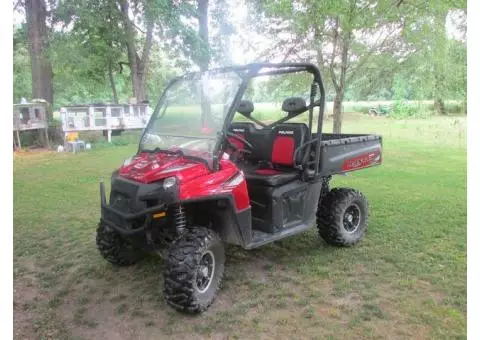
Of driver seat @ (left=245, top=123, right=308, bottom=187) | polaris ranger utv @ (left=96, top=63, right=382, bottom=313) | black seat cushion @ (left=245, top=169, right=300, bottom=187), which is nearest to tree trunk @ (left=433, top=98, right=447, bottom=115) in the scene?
polaris ranger utv @ (left=96, top=63, right=382, bottom=313)

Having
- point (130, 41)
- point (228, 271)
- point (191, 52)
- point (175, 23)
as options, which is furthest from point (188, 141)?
point (130, 41)

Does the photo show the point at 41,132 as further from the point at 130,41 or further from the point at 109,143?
the point at 130,41

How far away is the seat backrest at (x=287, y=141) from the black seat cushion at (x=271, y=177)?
0.52 feet

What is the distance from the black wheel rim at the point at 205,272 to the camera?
3197 mm

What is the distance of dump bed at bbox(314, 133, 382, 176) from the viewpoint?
4.13 m

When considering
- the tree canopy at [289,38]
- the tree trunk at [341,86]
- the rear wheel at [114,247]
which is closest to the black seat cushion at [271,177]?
the rear wheel at [114,247]

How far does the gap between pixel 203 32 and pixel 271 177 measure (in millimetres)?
13434

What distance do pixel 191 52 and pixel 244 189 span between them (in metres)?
12.2

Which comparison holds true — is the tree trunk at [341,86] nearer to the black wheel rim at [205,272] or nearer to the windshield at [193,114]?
the windshield at [193,114]

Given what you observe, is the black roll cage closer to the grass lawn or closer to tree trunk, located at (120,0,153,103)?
the grass lawn

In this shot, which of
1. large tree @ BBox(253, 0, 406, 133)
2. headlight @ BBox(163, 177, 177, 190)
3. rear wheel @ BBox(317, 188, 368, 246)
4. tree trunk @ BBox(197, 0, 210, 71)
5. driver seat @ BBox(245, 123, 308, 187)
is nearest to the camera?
headlight @ BBox(163, 177, 177, 190)

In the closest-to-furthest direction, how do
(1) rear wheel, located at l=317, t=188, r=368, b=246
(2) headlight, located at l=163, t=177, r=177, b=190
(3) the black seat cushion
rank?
(2) headlight, located at l=163, t=177, r=177, b=190, (3) the black seat cushion, (1) rear wheel, located at l=317, t=188, r=368, b=246

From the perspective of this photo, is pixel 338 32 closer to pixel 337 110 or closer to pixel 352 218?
→ pixel 337 110

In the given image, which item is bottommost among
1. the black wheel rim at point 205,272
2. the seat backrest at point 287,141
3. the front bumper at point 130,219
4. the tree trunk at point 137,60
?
the black wheel rim at point 205,272
